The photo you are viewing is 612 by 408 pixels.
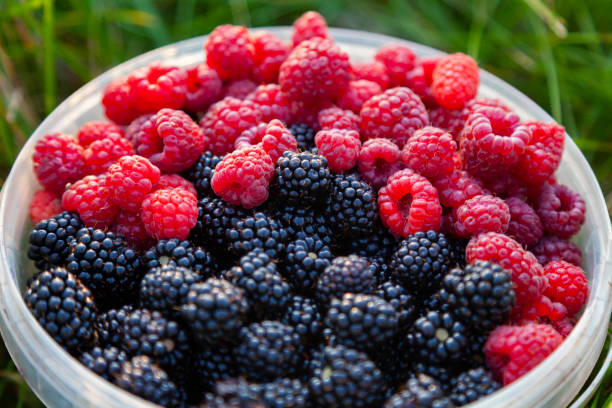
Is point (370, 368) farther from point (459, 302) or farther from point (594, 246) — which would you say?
point (594, 246)

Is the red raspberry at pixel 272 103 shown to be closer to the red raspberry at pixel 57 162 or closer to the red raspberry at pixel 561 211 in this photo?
the red raspberry at pixel 57 162

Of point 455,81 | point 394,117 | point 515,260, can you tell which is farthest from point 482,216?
point 455,81

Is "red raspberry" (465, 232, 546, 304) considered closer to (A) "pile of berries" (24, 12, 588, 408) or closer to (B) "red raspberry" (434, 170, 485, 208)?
(A) "pile of berries" (24, 12, 588, 408)

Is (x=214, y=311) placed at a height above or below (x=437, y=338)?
above

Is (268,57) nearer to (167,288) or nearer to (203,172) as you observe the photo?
(203,172)

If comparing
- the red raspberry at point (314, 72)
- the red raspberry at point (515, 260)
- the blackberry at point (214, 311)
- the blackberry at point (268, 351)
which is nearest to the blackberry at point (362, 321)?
the blackberry at point (268, 351)

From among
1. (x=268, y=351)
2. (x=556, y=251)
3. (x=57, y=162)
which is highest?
(x=57, y=162)

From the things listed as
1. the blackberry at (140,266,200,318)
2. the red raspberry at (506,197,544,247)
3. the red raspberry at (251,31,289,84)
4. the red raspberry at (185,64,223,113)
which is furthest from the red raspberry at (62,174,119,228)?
the red raspberry at (506,197,544,247)
